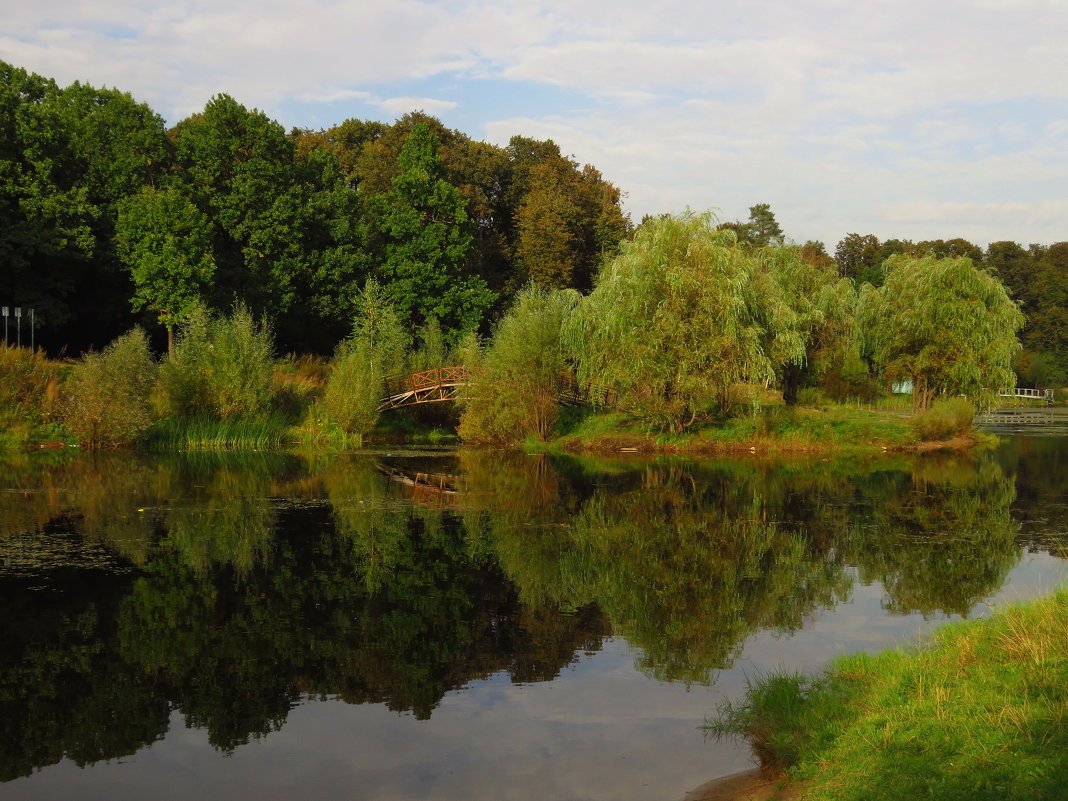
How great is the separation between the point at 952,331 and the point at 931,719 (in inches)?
1272

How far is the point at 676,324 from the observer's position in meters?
30.6

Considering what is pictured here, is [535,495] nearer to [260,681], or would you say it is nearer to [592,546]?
[592,546]

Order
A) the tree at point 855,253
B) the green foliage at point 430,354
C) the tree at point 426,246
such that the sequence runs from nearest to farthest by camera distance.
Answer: the green foliage at point 430,354, the tree at point 426,246, the tree at point 855,253

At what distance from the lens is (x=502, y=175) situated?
6488cm

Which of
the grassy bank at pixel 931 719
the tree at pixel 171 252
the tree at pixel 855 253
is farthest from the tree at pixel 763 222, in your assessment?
the grassy bank at pixel 931 719

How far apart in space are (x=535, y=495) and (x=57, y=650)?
13.2 metres

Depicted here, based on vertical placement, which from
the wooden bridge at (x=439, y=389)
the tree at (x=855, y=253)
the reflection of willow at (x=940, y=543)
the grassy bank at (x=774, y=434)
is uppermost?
the tree at (x=855, y=253)

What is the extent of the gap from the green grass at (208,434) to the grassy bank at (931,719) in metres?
27.8

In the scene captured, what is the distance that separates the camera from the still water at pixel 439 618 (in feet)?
25.1

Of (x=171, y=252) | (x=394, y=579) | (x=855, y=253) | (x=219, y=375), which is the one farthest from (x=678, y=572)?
(x=855, y=253)

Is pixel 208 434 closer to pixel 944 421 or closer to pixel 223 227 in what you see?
pixel 223 227

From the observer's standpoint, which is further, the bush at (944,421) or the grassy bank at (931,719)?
the bush at (944,421)

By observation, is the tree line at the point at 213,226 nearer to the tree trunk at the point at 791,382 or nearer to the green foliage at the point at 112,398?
the green foliage at the point at 112,398

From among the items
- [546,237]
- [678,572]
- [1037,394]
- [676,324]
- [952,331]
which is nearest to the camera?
[678,572]
